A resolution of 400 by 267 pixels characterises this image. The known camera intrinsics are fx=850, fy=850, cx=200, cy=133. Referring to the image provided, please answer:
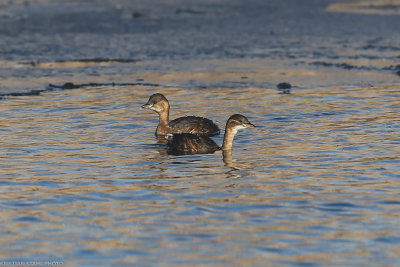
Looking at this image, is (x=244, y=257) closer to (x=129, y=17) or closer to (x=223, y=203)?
(x=223, y=203)

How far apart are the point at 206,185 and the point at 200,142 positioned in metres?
2.55

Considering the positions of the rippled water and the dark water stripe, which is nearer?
the rippled water

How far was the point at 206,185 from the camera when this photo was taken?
10328mm

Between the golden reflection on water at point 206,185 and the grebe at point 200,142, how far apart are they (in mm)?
206

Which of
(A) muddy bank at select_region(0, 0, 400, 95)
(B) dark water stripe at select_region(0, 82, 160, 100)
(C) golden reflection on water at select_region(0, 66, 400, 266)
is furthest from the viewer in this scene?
(A) muddy bank at select_region(0, 0, 400, 95)

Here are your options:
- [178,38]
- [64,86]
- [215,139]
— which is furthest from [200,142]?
[178,38]

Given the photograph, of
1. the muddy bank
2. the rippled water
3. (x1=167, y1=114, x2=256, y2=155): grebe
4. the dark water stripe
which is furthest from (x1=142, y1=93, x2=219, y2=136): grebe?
the muddy bank

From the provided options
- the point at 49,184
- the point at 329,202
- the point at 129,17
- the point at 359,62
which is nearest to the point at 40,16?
the point at 129,17

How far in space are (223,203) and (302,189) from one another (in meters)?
1.13

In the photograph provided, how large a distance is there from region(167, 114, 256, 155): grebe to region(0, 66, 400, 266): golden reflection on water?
206mm

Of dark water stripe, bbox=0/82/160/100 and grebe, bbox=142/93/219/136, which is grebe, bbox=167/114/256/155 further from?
dark water stripe, bbox=0/82/160/100

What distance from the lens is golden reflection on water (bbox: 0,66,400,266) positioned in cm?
788

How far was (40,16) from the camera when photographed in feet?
88.0

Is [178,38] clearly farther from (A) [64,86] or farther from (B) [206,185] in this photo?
(B) [206,185]
